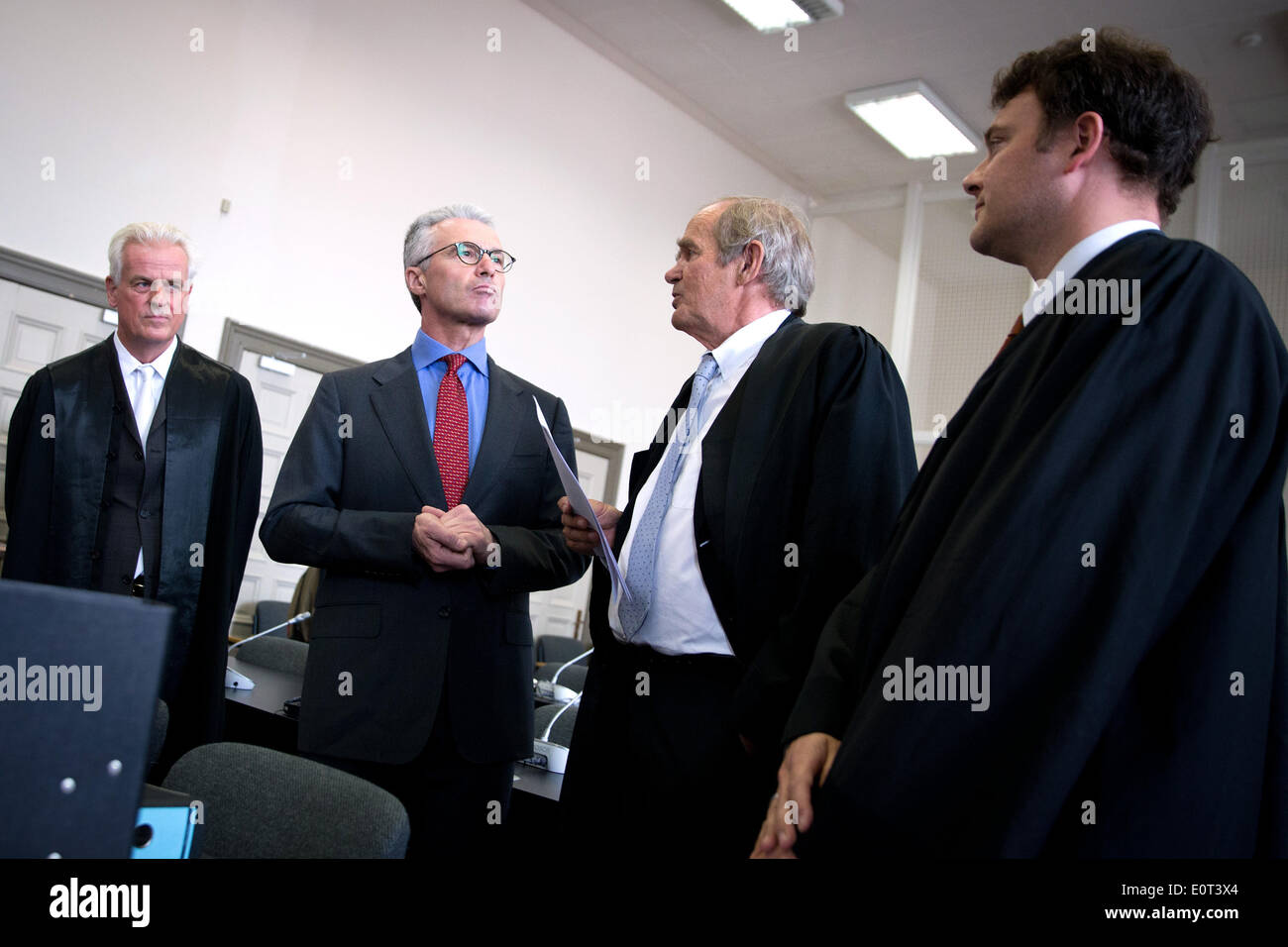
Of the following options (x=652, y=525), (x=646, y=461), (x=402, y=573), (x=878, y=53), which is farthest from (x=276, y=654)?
(x=878, y=53)

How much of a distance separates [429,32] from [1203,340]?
244 inches

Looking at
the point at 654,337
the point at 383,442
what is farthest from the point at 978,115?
the point at 383,442

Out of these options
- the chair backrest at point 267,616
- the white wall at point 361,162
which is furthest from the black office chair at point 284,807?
the chair backrest at point 267,616

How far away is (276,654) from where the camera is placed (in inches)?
155

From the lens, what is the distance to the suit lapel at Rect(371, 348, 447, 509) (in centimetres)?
233

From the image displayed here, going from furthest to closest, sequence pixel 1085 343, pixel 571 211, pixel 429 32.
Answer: pixel 571 211
pixel 429 32
pixel 1085 343

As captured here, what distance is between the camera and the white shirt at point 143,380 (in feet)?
9.29

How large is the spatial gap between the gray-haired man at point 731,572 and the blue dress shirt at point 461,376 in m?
0.53

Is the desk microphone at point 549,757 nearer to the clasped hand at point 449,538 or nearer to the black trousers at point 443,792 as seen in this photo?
the black trousers at point 443,792

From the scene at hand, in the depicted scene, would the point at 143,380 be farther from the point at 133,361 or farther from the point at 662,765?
the point at 662,765

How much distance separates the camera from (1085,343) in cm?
113

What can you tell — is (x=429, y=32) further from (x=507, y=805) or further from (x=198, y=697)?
(x=507, y=805)

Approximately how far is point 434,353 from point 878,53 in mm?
5776

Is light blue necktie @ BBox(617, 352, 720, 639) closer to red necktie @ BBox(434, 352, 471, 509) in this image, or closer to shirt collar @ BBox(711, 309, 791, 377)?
shirt collar @ BBox(711, 309, 791, 377)
